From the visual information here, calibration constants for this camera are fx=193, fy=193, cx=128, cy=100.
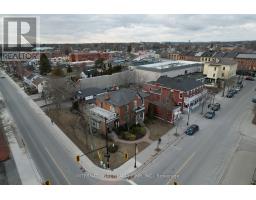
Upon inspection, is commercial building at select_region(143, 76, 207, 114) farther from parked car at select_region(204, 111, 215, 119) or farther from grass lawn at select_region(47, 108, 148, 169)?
grass lawn at select_region(47, 108, 148, 169)

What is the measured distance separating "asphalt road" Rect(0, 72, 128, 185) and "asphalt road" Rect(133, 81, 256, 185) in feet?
12.3

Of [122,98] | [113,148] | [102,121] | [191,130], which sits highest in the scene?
[122,98]

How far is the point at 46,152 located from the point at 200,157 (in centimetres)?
1592

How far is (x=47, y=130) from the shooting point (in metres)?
25.2

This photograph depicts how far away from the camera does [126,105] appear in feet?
82.8

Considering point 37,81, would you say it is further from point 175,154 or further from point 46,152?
point 175,154

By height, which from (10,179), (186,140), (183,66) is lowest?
(10,179)

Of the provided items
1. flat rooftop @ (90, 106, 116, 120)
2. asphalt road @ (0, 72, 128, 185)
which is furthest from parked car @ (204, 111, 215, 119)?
asphalt road @ (0, 72, 128, 185)

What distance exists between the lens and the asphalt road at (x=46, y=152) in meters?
16.6

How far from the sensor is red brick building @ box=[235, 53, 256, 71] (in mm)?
63062

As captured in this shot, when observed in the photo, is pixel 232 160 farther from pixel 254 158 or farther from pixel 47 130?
pixel 47 130

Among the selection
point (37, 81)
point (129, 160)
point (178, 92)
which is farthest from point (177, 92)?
point (37, 81)

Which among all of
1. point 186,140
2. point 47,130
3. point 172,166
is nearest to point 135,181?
point 172,166

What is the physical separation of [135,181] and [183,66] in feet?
152
